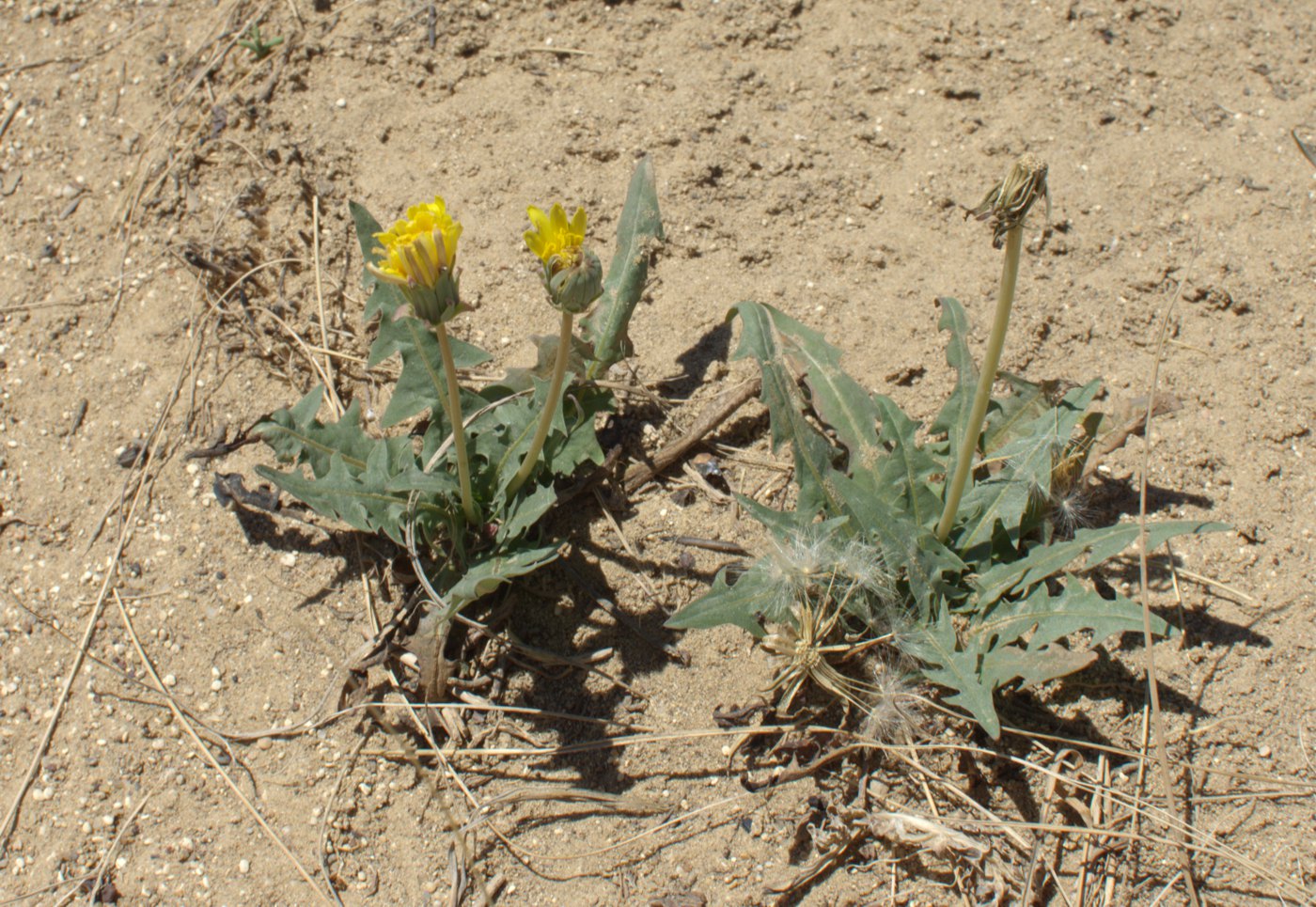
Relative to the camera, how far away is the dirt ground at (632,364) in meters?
2.75

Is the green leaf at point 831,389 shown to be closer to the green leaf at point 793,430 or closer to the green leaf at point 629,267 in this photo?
the green leaf at point 793,430

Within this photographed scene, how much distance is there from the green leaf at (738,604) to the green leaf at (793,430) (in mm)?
277

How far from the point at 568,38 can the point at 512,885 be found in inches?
125

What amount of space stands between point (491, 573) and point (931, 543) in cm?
119

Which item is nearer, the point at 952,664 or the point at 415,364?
the point at 952,664

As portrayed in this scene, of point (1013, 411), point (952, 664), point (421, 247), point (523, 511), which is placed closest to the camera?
point (421, 247)

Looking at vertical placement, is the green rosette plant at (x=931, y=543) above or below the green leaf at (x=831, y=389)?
below

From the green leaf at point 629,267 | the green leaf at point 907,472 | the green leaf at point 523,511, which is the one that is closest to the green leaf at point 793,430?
the green leaf at point 907,472

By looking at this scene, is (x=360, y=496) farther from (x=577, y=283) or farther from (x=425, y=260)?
(x=577, y=283)

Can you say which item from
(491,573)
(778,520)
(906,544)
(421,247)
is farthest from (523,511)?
(906,544)

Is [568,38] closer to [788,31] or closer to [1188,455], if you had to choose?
[788,31]

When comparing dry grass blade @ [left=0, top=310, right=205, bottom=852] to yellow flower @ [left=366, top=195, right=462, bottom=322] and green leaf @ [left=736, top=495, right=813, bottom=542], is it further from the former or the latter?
green leaf @ [left=736, top=495, right=813, bottom=542]

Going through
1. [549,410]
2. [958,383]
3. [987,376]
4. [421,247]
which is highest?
[421,247]

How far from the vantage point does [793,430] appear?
112 inches
